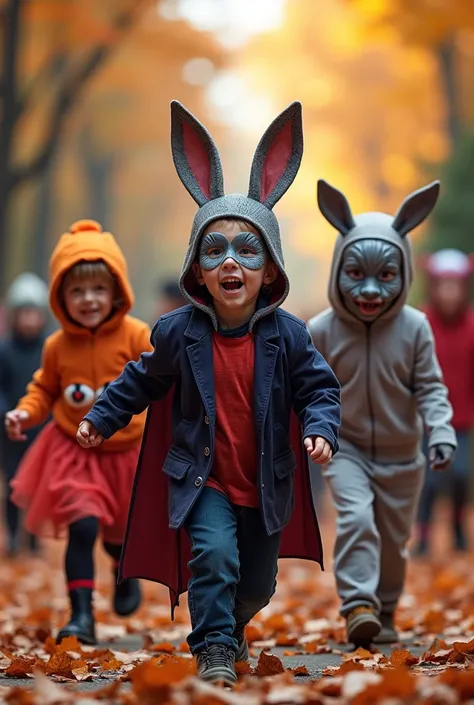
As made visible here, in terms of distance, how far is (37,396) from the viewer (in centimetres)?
652

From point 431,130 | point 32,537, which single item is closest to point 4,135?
point 32,537

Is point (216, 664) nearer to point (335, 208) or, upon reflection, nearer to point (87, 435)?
point (87, 435)

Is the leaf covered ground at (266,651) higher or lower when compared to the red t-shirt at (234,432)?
lower

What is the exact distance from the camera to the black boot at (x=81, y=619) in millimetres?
6043

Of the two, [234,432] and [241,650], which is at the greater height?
[234,432]

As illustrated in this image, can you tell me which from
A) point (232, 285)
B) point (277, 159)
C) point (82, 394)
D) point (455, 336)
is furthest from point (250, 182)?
point (455, 336)

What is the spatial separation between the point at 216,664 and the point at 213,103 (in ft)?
94.3

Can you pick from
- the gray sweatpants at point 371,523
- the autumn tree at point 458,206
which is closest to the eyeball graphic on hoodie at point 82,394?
the gray sweatpants at point 371,523

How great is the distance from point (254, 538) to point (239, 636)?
493 mm

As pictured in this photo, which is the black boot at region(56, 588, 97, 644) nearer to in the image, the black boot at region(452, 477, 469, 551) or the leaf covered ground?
the leaf covered ground

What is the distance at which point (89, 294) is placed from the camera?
6.46m

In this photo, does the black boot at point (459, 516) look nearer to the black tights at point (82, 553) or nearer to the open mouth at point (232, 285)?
the black tights at point (82, 553)

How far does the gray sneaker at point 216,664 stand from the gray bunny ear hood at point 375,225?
7.27 feet

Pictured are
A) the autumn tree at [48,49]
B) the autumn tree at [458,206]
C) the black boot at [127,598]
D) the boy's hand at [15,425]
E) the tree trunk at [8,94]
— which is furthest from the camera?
the autumn tree at [48,49]
